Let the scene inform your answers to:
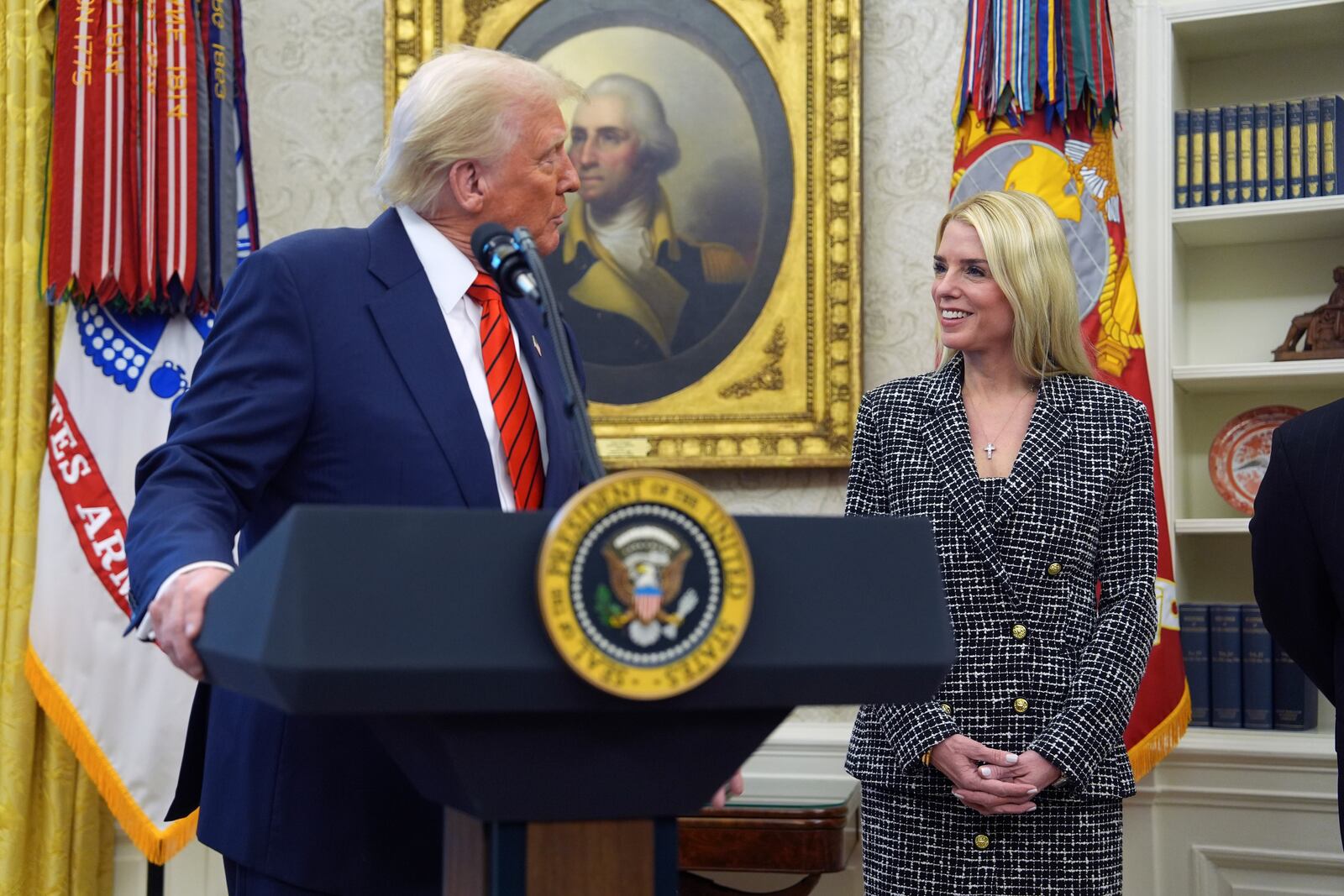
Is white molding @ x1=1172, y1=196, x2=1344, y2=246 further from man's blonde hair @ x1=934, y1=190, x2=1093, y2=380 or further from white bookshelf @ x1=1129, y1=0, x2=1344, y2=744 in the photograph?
man's blonde hair @ x1=934, y1=190, x2=1093, y2=380

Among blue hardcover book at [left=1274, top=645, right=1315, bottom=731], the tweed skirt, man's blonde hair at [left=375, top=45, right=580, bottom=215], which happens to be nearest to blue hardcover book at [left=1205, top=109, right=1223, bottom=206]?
blue hardcover book at [left=1274, top=645, right=1315, bottom=731]

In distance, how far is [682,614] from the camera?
887 mm

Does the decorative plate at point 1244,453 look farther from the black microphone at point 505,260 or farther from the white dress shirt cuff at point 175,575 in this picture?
the white dress shirt cuff at point 175,575

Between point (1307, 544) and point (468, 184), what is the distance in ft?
4.69

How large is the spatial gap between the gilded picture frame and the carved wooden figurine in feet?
3.53

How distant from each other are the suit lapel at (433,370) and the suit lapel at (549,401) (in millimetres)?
88

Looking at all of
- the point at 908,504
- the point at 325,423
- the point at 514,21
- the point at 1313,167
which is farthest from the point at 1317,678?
the point at 514,21

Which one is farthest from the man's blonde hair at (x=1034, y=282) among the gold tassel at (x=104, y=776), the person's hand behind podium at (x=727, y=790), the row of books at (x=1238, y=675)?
the gold tassel at (x=104, y=776)

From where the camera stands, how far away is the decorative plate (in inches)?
139

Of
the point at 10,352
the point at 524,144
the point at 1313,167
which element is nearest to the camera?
the point at 524,144

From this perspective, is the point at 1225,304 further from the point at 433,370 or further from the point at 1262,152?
the point at 433,370

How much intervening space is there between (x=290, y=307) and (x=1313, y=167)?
2.78 meters

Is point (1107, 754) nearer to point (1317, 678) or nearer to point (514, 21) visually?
point (1317, 678)

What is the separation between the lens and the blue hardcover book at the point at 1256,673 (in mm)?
3328
